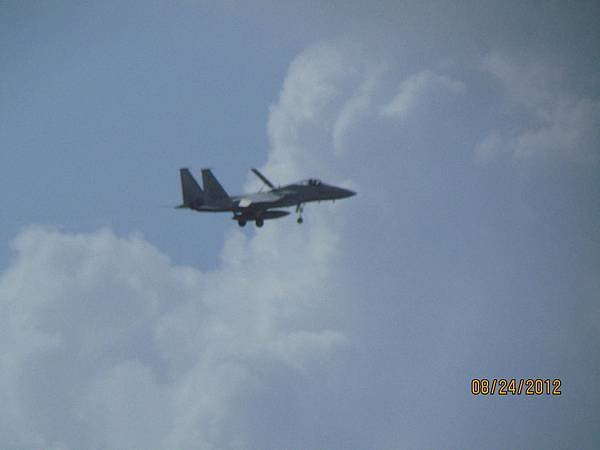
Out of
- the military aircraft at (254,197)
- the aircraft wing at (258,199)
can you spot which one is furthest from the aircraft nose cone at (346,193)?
the aircraft wing at (258,199)

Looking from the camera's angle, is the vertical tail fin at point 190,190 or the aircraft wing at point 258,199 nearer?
the aircraft wing at point 258,199

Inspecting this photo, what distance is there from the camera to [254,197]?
4264 inches

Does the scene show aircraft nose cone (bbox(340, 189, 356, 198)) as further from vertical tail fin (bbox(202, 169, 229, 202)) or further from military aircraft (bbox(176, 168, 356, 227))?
vertical tail fin (bbox(202, 169, 229, 202))

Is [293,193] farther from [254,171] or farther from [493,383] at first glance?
[493,383]

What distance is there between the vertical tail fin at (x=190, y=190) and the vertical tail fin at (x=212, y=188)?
0.89 meters

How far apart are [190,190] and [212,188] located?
7.57ft

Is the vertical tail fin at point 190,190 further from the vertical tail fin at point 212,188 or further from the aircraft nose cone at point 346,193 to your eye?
the aircraft nose cone at point 346,193

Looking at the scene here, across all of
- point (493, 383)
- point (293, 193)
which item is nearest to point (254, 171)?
point (293, 193)

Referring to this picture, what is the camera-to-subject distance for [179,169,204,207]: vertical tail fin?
108 metres

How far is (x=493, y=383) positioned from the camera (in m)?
109

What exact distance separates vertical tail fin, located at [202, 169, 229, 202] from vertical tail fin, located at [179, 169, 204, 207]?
0.89 m

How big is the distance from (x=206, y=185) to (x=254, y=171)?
16.0 ft

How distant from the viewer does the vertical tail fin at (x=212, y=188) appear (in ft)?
360

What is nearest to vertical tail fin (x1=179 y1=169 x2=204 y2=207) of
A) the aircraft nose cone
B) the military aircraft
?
the military aircraft
